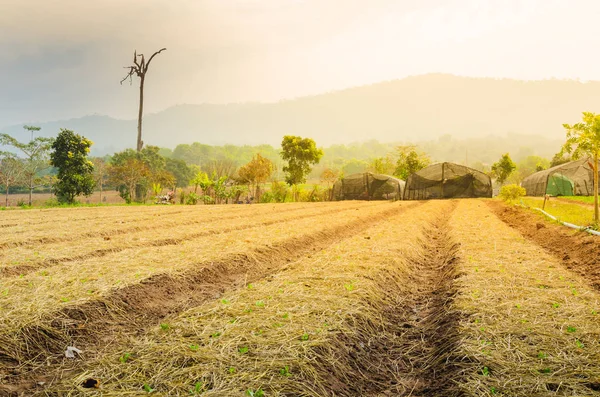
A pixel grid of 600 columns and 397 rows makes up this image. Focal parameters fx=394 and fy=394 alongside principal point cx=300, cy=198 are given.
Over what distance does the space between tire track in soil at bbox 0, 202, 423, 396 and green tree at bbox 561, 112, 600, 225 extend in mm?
9686

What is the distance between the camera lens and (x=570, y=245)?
9.26m

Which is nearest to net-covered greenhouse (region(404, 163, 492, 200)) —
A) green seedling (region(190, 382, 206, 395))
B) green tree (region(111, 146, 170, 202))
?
green tree (region(111, 146, 170, 202))

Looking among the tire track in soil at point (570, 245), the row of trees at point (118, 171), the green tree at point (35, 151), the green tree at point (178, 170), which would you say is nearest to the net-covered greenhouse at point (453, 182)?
the row of trees at point (118, 171)

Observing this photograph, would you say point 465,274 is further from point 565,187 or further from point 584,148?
point 565,187

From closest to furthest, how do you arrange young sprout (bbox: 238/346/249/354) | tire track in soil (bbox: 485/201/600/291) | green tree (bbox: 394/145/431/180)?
1. young sprout (bbox: 238/346/249/354)
2. tire track in soil (bbox: 485/201/600/291)
3. green tree (bbox: 394/145/431/180)

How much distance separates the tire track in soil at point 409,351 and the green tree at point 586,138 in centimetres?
815

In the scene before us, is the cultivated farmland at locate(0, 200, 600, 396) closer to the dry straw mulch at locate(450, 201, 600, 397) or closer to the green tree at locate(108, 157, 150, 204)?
the dry straw mulch at locate(450, 201, 600, 397)

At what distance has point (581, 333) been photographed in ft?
13.3

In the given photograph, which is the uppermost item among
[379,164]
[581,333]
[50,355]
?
[379,164]

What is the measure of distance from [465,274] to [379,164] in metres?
58.6

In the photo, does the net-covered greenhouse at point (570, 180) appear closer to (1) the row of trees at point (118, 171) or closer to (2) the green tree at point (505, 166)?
(2) the green tree at point (505, 166)

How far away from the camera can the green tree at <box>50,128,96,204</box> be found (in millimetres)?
26828

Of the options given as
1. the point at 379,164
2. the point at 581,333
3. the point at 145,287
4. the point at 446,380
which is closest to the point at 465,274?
the point at 581,333

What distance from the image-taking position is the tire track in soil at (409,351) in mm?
3455
